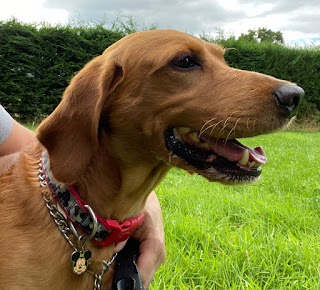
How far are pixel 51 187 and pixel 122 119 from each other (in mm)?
456

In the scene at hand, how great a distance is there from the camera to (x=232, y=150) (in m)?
2.10

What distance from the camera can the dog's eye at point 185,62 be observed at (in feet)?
6.91

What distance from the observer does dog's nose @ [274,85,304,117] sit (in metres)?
1.91

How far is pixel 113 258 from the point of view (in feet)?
6.83

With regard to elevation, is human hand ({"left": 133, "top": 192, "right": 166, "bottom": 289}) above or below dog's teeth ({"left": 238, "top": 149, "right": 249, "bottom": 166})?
below

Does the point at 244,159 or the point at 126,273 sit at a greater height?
the point at 244,159

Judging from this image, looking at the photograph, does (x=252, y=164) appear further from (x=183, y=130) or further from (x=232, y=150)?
(x=183, y=130)

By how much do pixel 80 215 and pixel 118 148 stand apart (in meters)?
0.36

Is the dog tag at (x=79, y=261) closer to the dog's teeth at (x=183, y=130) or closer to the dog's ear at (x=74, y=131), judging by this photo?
the dog's ear at (x=74, y=131)

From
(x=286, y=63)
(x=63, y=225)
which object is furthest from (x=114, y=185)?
(x=286, y=63)

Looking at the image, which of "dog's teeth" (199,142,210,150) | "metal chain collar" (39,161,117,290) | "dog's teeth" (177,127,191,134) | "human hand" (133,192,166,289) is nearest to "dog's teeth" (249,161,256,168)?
"dog's teeth" (199,142,210,150)

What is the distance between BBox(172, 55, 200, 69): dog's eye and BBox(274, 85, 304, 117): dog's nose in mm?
434

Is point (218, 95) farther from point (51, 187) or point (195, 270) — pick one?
point (195, 270)

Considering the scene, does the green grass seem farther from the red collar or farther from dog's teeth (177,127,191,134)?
dog's teeth (177,127,191,134)
